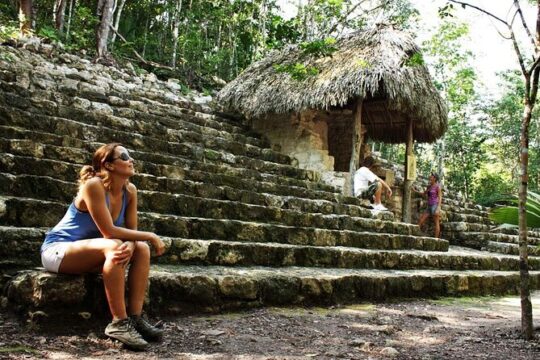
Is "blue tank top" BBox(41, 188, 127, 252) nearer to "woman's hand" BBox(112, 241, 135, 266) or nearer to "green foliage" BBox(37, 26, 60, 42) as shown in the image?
"woman's hand" BBox(112, 241, 135, 266)

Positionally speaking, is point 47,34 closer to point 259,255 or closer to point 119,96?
point 119,96

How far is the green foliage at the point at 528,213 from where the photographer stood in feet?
10.2

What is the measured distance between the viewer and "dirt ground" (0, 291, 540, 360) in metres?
2.21

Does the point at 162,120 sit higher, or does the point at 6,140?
the point at 162,120

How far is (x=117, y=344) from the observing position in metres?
2.25

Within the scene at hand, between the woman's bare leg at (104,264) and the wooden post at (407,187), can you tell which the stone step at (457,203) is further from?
the woman's bare leg at (104,264)

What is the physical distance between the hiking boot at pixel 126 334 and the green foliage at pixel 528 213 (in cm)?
246

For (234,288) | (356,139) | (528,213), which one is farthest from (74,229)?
(356,139)

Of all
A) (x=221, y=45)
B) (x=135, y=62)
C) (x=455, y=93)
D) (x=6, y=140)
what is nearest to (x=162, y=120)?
(x=6, y=140)

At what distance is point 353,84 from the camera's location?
7461 millimetres

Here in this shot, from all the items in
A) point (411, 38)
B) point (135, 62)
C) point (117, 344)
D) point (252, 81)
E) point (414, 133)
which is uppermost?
point (135, 62)

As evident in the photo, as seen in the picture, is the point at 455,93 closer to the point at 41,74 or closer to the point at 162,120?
the point at 162,120

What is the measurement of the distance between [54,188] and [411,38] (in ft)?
22.1

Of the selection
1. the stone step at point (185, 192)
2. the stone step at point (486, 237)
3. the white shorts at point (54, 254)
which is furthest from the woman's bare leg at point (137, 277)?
the stone step at point (486, 237)
